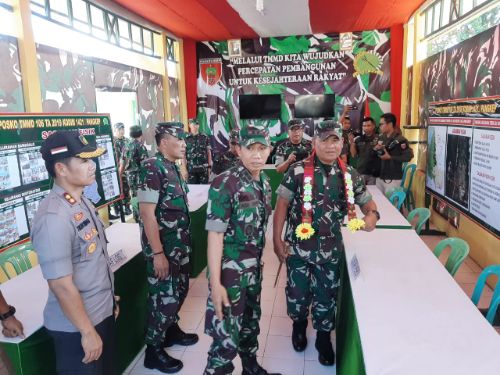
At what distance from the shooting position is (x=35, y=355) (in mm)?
1598

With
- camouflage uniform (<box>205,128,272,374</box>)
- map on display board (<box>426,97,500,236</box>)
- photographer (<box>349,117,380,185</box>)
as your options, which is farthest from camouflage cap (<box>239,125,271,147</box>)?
photographer (<box>349,117,380,185</box>)

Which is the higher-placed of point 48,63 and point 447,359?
point 48,63

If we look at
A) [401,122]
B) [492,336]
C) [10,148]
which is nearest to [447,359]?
[492,336]

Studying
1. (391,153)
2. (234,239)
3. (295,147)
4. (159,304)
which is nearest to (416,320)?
(234,239)

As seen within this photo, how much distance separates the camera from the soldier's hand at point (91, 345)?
142 cm

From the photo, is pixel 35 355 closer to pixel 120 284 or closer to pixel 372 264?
pixel 120 284

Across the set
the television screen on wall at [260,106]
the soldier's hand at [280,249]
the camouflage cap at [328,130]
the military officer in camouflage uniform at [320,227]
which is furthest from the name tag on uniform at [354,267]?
the television screen on wall at [260,106]

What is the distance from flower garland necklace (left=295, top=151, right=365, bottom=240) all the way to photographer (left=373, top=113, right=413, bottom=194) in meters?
3.22

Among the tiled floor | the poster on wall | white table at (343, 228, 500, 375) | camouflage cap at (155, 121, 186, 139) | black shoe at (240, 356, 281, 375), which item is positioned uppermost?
the poster on wall

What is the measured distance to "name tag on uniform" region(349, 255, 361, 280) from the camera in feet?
6.50

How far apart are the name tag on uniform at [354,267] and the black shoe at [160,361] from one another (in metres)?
1.30

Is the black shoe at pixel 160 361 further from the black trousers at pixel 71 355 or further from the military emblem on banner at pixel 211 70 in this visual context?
the military emblem on banner at pixel 211 70

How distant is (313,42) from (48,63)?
5.56 meters

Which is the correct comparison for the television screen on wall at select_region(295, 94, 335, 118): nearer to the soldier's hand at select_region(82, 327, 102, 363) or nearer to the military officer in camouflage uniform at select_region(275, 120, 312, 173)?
the military officer in camouflage uniform at select_region(275, 120, 312, 173)
